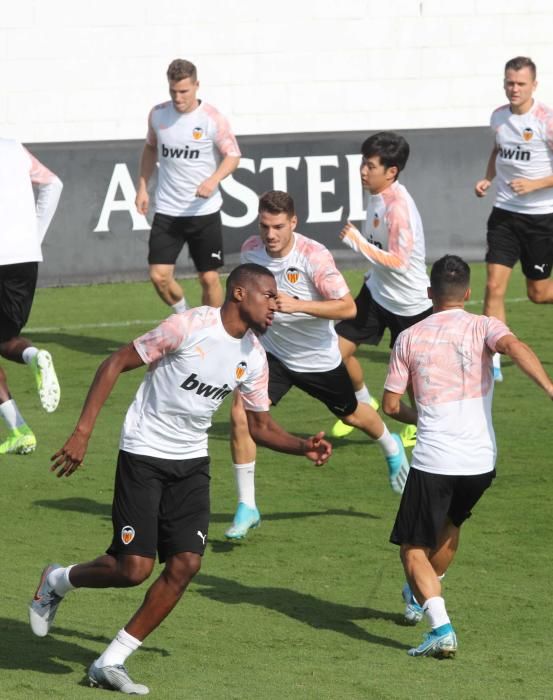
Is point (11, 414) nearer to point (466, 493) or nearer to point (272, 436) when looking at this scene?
point (272, 436)

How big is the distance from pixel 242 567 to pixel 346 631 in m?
1.22

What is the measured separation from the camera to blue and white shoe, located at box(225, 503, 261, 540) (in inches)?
356

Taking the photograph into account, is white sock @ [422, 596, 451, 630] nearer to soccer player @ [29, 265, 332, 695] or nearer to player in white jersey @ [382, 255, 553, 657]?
player in white jersey @ [382, 255, 553, 657]

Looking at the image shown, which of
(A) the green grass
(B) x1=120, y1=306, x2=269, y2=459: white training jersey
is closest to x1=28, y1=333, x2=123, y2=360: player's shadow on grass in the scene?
(A) the green grass

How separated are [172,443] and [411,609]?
1.67 m

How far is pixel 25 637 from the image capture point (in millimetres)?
7273

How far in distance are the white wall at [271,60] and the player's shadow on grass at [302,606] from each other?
37.2ft

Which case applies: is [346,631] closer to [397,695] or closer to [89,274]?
[397,695]

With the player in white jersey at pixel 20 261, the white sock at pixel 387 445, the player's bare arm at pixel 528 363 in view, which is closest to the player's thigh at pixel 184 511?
the player's bare arm at pixel 528 363

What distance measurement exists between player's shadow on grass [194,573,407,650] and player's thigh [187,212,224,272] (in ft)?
20.8

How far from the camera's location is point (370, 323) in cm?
1120

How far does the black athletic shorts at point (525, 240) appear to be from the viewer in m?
13.1

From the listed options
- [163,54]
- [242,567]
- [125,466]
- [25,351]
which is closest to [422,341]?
[125,466]

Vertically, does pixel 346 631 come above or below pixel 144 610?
below
